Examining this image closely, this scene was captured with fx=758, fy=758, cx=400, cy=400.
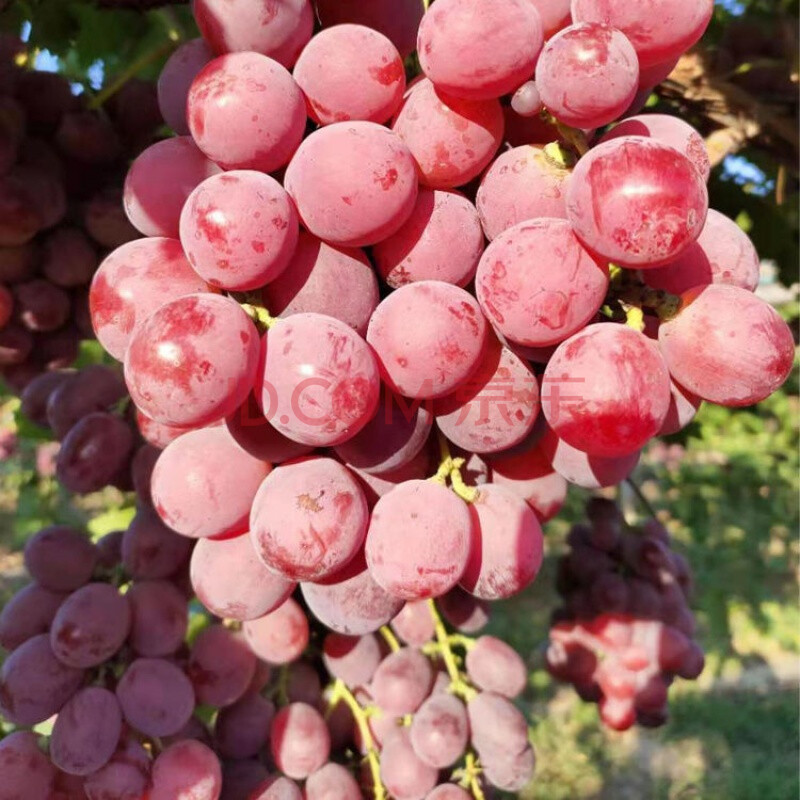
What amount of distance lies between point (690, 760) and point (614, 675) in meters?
1.44

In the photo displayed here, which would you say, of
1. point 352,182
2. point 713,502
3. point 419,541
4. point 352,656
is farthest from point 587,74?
point 713,502

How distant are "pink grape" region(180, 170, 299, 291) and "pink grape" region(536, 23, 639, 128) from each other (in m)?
0.24

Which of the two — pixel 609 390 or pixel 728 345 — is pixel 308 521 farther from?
pixel 728 345

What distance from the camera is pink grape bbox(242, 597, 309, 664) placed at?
1102mm

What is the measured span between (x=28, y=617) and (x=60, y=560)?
0.29 ft

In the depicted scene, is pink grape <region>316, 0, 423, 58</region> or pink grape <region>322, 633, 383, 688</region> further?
pink grape <region>322, 633, 383, 688</region>

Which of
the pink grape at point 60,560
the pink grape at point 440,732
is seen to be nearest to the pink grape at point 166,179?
the pink grape at point 60,560

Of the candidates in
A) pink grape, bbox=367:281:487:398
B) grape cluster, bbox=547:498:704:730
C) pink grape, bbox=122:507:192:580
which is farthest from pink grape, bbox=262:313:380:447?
grape cluster, bbox=547:498:704:730

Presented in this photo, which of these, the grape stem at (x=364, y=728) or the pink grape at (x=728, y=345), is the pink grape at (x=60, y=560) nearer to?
the grape stem at (x=364, y=728)

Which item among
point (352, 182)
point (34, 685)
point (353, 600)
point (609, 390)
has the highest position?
point (352, 182)

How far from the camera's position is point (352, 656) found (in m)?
1.19

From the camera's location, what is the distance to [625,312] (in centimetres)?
71

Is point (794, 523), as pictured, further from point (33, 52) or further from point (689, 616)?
point (33, 52)

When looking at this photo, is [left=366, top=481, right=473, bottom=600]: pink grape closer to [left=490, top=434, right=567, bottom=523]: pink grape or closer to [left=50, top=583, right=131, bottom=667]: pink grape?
[left=490, top=434, right=567, bottom=523]: pink grape
